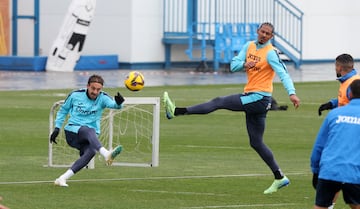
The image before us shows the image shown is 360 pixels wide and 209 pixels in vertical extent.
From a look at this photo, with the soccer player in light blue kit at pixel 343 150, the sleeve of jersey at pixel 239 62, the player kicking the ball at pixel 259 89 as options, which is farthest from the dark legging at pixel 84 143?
the soccer player in light blue kit at pixel 343 150

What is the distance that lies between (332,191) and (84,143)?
560 cm

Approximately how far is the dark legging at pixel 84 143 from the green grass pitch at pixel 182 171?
328 millimetres

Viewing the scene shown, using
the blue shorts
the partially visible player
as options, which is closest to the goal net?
the partially visible player

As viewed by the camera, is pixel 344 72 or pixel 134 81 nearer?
pixel 344 72

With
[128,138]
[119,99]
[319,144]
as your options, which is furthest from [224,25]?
[319,144]

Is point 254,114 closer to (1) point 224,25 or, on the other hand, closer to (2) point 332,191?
(2) point 332,191

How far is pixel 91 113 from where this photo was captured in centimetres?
1538

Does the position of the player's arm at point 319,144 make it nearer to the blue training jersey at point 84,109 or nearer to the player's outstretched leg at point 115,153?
the player's outstretched leg at point 115,153

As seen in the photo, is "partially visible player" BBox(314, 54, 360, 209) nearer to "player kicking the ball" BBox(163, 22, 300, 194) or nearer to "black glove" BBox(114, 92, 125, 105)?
"player kicking the ball" BBox(163, 22, 300, 194)

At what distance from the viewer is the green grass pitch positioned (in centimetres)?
1403

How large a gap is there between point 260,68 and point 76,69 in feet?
93.3

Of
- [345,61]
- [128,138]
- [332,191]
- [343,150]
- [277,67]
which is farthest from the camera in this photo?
[128,138]

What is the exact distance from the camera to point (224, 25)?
4372 centimetres

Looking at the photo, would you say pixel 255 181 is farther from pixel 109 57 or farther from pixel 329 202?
pixel 109 57
